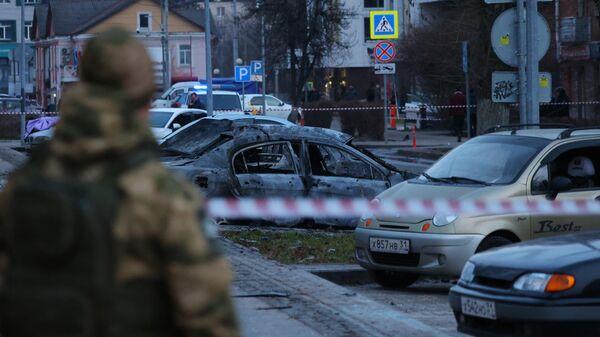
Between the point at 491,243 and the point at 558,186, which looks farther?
the point at 558,186

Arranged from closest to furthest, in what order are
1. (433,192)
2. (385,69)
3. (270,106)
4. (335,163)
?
1. (433,192)
2. (335,163)
3. (385,69)
4. (270,106)

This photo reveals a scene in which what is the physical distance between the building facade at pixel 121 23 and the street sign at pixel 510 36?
69.4 metres

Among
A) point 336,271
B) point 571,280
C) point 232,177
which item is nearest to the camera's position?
point 571,280

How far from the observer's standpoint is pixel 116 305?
3262 millimetres

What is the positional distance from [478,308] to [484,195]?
11.1ft

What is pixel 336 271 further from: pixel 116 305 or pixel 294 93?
pixel 294 93

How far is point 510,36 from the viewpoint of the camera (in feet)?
52.0

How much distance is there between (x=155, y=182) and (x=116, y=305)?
13.0 inches

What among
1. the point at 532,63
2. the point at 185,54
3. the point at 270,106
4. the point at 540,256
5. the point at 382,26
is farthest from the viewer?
the point at 185,54

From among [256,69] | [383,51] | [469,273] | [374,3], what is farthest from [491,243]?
[374,3]

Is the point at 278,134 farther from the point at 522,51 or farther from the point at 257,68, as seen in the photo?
the point at 257,68

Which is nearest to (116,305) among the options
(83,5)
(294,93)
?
(294,93)

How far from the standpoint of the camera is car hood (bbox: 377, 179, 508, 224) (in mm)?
11102

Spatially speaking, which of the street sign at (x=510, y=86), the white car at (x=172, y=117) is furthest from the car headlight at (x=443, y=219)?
the white car at (x=172, y=117)
